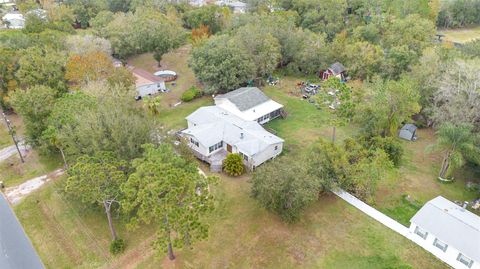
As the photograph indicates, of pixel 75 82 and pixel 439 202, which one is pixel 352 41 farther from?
pixel 75 82

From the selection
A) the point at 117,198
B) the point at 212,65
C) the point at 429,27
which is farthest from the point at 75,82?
the point at 429,27

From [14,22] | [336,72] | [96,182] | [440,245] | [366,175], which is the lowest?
[440,245]

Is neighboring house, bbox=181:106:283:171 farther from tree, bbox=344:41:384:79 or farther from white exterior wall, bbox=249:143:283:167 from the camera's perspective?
tree, bbox=344:41:384:79

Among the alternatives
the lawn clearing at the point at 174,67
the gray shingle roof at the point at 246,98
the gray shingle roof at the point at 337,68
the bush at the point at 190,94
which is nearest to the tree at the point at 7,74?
the lawn clearing at the point at 174,67

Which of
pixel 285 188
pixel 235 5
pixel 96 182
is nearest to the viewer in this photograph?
pixel 96 182

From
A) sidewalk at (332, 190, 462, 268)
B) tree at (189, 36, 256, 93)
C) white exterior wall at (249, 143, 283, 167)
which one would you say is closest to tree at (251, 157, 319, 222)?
sidewalk at (332, 190, 462, 268)

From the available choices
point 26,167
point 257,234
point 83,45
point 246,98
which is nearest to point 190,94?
point 246,98

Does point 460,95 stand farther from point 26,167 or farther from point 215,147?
point 26,167
